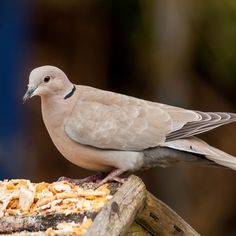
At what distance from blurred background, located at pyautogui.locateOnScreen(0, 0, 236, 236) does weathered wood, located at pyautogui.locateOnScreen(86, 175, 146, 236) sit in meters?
6.02

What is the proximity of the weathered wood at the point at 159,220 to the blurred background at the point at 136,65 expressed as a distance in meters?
5.73

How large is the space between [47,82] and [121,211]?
4.84ft

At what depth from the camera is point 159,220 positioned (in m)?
5.42

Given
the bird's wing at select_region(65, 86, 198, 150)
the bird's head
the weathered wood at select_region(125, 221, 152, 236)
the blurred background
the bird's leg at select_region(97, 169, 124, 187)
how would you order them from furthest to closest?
the blurred background → the bird's wing at select_region(65, 86, 198, 150) → the bird's head → the bird's leg at select_region(97, 169, 124, 187) → the weathered wood at select_region(125, 221, 152, 236)

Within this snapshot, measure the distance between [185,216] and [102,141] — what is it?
566 cm

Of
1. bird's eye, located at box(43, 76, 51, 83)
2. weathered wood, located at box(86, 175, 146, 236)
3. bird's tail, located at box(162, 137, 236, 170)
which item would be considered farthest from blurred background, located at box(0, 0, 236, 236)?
weathered wood, located at box(86, 175, 146, 236)

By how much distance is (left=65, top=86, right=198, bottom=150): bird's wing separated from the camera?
6.05 m

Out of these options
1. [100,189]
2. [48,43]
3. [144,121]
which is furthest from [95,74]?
[100,189]

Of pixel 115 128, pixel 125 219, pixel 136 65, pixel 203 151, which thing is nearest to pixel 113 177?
pixel 115 128

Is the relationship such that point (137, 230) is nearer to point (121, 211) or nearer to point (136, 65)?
point (121, 211)

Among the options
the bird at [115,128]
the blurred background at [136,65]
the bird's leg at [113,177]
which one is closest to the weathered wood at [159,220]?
the bird's leg at [113,177]

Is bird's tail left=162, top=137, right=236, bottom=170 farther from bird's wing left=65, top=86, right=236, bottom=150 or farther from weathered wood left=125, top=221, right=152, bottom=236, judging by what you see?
weathered wood left=125, top=221, right=152, bottom=236

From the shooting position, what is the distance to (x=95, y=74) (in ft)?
40.5

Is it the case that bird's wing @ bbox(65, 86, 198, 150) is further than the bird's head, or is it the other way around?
bird's wing @ bbox(65, 86, 198, 150)
